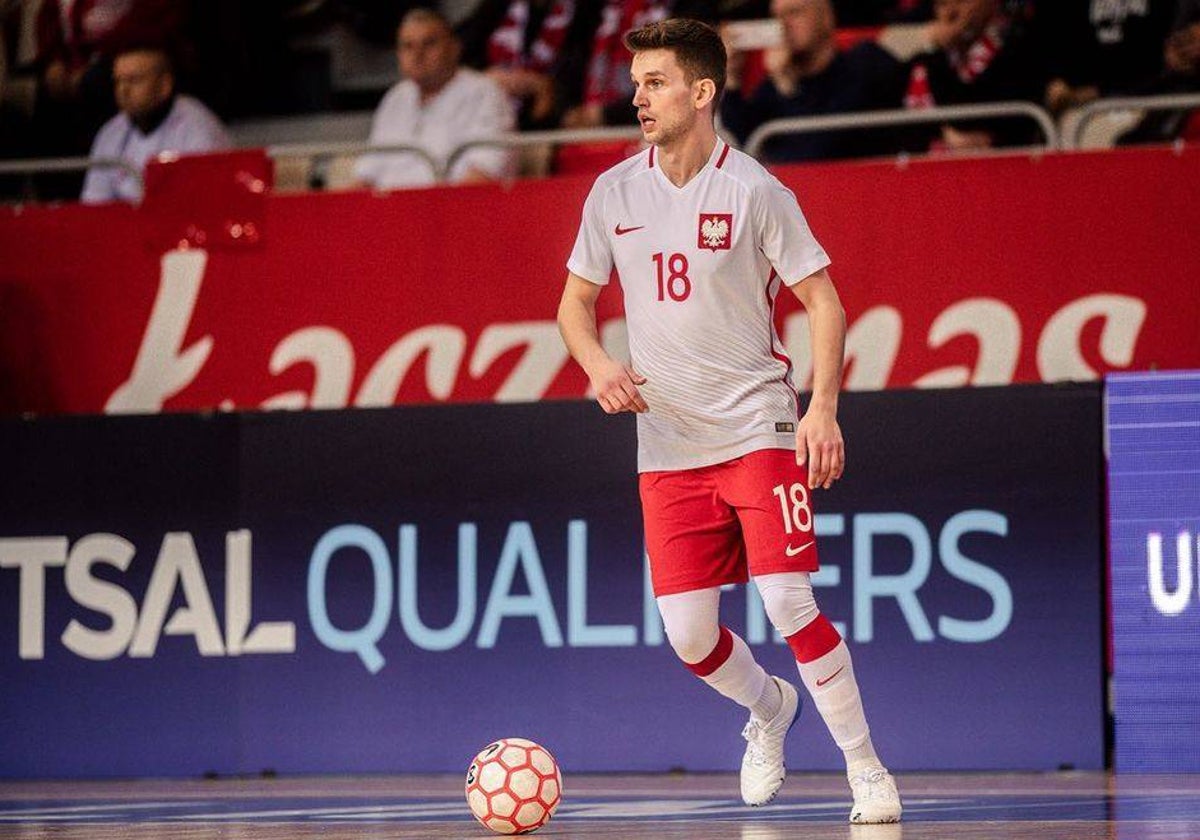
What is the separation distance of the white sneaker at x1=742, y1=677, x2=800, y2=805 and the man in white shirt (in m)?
0.33

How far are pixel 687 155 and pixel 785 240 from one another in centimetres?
42

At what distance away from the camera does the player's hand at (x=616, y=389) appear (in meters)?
6.23

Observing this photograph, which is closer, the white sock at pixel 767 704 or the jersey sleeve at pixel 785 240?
the jersey sleeve at pixel 785 240

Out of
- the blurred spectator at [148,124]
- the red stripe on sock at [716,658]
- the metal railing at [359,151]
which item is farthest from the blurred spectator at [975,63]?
the red stripe on sock at [716,658]

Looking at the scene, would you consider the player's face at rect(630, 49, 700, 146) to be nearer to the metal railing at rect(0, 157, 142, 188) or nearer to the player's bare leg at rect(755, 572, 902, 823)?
the player's bare leg at rect(755, 572, 902, 823)

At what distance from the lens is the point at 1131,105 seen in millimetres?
9422

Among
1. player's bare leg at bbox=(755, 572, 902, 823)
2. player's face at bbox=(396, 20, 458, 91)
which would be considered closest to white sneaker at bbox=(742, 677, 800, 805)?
player's bare leg at bbox=(755, 572, 902, 823)

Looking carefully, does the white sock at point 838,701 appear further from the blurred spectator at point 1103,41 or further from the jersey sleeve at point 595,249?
the blurred spectator at point 1103,41

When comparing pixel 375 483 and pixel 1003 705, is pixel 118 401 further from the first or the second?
pixel 1003 705

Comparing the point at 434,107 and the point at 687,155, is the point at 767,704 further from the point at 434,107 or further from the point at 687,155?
the point at 434,107

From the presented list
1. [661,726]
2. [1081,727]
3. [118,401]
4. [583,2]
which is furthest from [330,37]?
[1081,727]

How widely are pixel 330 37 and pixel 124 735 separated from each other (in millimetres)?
5790

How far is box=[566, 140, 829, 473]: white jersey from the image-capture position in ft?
21.4

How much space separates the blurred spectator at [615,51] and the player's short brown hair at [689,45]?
205 inches
